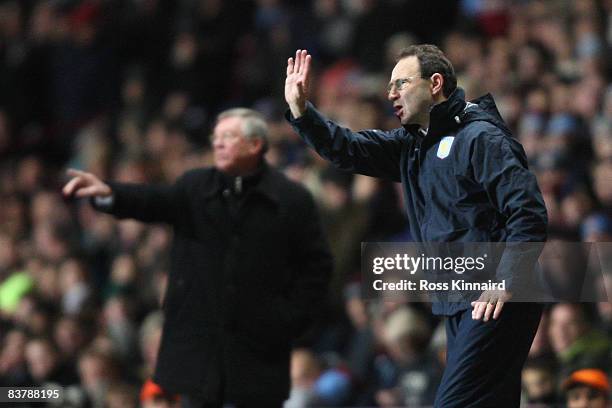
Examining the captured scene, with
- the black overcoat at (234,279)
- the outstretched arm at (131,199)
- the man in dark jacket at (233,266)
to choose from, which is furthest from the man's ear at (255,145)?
the outstretched arm at (131,199)

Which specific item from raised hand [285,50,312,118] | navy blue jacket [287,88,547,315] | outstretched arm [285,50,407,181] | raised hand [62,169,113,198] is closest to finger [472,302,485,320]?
navy blue jacket [287,88,547,315]

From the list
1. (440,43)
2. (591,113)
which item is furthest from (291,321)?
(440,43)

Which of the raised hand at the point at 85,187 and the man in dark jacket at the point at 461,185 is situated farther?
the raised hand at the point at 85,187

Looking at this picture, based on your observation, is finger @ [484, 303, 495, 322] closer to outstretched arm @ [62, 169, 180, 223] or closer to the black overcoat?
the black overcoat

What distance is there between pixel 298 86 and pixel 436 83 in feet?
1.82

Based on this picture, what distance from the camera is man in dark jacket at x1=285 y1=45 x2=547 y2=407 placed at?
4.99 metres

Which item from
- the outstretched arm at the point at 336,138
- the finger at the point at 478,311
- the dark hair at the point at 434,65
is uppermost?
the dark hair at the point at 434,65

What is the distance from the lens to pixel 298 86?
5.45 meters

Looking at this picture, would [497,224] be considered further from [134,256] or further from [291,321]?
[134,256]

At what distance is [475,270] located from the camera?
17.0 ft

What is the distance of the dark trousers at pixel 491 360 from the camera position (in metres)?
5.10

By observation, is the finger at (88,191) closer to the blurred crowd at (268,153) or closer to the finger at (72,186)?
the finger at (72,186)

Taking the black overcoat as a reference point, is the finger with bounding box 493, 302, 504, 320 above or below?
below

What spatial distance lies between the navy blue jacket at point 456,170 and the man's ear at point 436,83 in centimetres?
7
